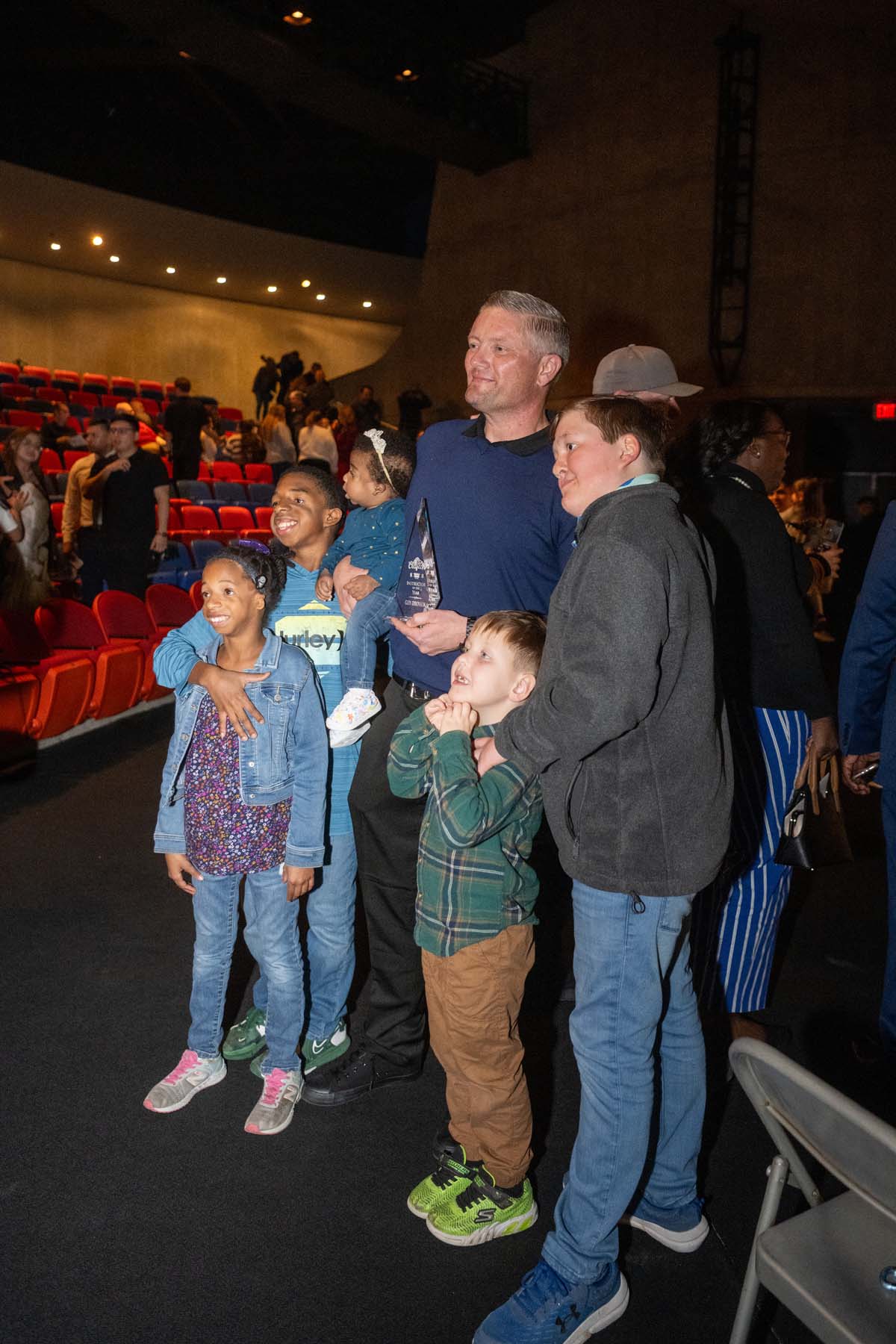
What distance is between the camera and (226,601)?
212 centimetres

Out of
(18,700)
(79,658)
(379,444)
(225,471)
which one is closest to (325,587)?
(379,444)

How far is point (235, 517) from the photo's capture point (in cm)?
983

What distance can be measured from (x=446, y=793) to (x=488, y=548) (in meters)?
0.58

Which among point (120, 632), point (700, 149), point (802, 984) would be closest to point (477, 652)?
point (802, 984)

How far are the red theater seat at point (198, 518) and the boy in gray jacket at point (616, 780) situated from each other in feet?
26.5

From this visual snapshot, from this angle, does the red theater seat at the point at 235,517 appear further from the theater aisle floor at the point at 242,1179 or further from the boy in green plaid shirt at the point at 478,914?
the boy in green plaid shirt at the point at 478,914

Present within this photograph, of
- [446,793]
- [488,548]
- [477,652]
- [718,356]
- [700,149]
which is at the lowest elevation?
[446,793]

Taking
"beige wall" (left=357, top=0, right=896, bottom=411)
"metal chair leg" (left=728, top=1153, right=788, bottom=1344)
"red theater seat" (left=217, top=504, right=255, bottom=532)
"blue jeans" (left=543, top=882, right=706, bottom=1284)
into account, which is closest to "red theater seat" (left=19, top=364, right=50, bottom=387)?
"beige wall" (left=357, top=0, right=896, bottom=411)

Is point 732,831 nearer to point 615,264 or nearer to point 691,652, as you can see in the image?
point 691,652

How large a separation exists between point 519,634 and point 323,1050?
49.4 inches

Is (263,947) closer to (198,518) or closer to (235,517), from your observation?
(198,518)

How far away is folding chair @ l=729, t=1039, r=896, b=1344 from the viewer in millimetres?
1077

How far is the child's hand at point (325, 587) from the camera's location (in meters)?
2.40

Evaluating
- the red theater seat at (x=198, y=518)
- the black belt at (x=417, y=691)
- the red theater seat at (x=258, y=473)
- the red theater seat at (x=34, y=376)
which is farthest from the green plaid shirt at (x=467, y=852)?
the red theater seat at (x=34, y=376)
